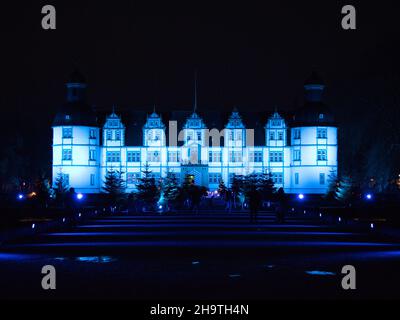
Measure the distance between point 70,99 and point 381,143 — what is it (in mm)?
54435

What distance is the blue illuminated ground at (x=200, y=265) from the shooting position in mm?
17766

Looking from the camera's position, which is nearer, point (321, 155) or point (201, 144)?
point (321, 155)

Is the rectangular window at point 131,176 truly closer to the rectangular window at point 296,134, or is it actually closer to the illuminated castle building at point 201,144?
the illuminated castle building at point 201,144

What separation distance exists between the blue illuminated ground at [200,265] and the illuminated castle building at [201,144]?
72933 mm

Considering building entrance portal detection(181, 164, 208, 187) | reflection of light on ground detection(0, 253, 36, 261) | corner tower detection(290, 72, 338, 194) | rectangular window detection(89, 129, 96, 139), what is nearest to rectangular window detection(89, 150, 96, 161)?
rectangular window detection(89, 129, 96, 139)

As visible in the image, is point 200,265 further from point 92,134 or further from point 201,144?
point 201,144

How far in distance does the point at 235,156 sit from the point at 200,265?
8883 cm

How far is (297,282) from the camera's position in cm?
1908

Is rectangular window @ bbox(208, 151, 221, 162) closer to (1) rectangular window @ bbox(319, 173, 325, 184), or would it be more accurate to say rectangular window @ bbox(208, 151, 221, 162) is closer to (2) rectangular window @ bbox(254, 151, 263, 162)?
(2) rectangular window @ bbox(254, 151, 263, 162)

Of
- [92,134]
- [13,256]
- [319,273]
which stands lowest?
[319,273]

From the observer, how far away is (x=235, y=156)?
11138cm

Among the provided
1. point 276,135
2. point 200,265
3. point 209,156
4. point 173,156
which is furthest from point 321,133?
point 200,265

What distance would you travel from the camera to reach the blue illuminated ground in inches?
699

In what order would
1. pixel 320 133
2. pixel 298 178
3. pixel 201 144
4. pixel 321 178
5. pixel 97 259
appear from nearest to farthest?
pixel 97 259 → pixel 321 178 → pixel 320 133 → pixel 298 178 → pixel 201 144
